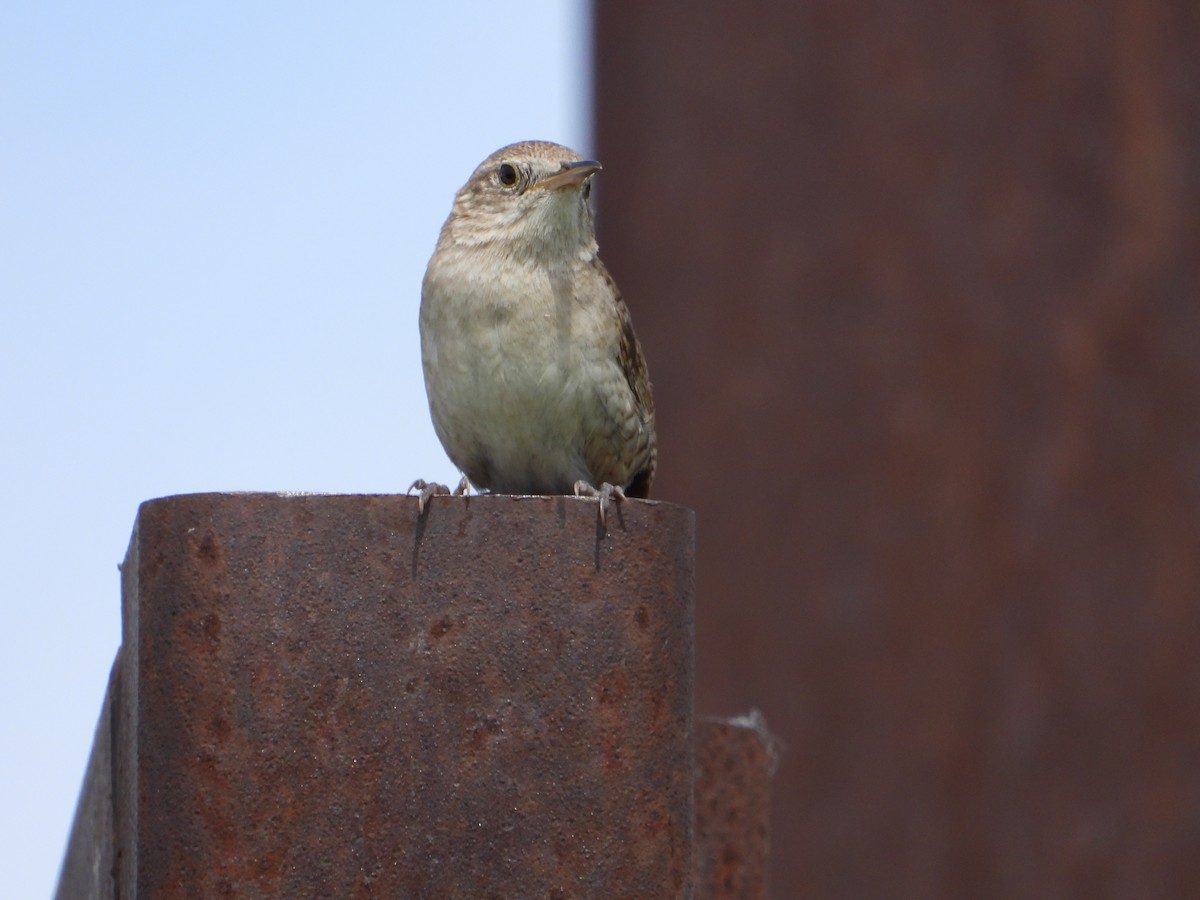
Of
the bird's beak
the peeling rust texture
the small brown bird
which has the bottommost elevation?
the peeling rust texture

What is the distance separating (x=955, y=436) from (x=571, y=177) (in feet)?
8.35

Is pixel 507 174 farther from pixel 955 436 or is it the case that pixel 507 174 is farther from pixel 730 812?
pixel 955 436

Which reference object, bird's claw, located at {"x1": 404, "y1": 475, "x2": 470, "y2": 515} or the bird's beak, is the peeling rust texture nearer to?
bird's claw, located at {"x1": 404, "y1": 475, "x2": 470, "y2": 515}

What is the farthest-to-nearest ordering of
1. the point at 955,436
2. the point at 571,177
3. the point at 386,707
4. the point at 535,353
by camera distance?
the point at 955,436, the point at 571,177, the point at 535,353, the point at 386,707

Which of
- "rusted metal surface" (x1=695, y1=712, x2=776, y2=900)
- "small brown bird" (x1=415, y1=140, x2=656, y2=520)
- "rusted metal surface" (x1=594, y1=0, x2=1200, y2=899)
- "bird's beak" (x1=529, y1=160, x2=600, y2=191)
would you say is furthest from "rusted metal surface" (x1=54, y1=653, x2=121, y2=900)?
"rusted metal surface" (x1=594, y1=0, x2=1200, y2=899)

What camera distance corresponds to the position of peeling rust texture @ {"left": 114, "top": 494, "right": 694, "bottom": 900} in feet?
8.91

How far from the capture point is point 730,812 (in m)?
3.97

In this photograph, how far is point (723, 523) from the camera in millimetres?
6887

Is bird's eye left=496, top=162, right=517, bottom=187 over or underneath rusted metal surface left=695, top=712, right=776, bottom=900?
over

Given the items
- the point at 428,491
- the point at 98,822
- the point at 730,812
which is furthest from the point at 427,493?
the point at 730,812

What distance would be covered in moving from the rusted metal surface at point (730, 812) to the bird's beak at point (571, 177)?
1.39m

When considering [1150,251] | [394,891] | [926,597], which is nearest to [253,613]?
[394,891]

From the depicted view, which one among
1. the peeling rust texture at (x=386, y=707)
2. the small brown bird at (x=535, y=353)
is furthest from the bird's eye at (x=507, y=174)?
the peeling rust texture at (x=386, y=707)

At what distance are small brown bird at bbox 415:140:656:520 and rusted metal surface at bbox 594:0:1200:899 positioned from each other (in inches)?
88.4
